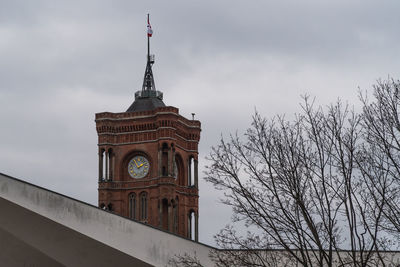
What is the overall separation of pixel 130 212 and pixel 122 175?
11.4ft

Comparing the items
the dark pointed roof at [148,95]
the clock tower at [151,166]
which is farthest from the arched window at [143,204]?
the dark pointed roof at [148,95]

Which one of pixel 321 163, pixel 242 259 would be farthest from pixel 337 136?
pixel 242 259

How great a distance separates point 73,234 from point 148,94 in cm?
5999

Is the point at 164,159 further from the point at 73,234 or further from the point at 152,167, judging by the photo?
the point at 73,234

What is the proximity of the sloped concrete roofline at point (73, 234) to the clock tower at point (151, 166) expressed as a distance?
5066 cm

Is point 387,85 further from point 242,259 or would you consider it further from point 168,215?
point 168,215

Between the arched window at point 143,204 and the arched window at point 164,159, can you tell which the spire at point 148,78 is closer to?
the arched window at point 164,159

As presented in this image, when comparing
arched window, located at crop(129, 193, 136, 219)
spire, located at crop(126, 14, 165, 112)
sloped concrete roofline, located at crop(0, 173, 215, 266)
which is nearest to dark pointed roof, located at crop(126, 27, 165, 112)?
spire, located at crop(126, 14, 165, 112)

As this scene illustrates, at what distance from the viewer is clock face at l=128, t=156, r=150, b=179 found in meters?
74.0

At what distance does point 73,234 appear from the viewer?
1992cm

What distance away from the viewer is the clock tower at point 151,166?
7219 centimetres

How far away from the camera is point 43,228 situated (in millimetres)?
20062

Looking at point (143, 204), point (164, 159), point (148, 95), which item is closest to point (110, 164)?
point (143, 204)

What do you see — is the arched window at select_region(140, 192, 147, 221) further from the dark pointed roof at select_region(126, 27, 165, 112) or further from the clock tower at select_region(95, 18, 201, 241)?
the dark pointed roof at select_region(126, 27, 165, 112)
